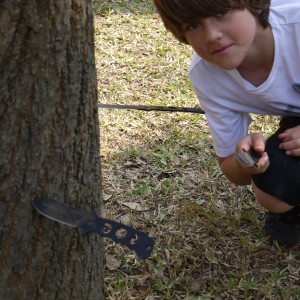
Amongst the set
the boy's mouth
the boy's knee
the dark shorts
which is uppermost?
the boy's mouth

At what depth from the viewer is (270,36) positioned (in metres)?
1.55

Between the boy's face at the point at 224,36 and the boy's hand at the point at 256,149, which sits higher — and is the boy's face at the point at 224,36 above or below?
above

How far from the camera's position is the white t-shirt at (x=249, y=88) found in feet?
5.08

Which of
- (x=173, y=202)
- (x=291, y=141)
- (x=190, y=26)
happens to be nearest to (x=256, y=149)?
(x=291, y=141)

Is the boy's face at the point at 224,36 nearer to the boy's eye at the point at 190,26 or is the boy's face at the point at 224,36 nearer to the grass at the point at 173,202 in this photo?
the boy's eye at the point at 190,26

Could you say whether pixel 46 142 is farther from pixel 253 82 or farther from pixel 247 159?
pixel 253 82

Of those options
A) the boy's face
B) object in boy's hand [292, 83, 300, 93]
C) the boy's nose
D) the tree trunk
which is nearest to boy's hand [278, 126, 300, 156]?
object in boy's hand [292, 83, 300, 93]

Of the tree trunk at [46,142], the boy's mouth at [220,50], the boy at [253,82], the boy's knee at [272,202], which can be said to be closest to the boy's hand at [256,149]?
the boy at [253,82]

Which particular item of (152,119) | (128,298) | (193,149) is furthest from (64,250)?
(152,119)

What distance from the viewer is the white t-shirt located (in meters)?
1.55

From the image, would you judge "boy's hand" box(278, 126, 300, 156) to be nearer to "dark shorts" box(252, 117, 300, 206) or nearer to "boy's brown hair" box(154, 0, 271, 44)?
"dark shorts" box(252, 117, 300, 206)

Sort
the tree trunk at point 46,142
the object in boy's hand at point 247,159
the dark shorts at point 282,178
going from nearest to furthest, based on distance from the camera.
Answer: the tree trunk at point 46,142 < the object in boy's hand at point 247,159 < the dark shorts at point 282,178

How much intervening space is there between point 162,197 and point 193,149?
0.35 m

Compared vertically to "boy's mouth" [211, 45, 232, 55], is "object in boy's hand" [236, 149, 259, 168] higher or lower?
lower
